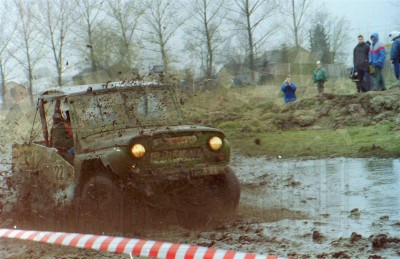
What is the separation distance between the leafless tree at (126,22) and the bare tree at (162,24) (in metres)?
0.18

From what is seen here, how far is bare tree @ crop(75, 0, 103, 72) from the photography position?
8133 mm

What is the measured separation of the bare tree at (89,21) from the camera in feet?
26.7

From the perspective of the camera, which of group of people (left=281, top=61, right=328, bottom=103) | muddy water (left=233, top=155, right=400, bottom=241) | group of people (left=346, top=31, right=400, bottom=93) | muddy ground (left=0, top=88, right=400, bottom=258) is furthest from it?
group of people (left=281, top=61, right=328, bottom=103)

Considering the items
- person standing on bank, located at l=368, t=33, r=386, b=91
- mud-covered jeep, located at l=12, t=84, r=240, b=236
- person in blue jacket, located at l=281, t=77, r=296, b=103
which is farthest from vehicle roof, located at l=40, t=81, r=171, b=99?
person standing on bank, located at l=368, t=33, r=386, b=91

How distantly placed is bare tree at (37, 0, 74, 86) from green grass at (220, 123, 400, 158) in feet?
10.0

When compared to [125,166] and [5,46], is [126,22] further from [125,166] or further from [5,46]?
[125,166]

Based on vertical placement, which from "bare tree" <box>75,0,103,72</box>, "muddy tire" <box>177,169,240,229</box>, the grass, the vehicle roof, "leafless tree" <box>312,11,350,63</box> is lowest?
"muddy tire" <box>177,169,240,229</box>

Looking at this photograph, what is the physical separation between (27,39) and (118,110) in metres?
3.18

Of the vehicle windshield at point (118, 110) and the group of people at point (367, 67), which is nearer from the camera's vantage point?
the vehicle windshield at point (118, 110)

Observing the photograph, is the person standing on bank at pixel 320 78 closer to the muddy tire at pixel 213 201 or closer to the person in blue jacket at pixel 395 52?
the person in blue jacket at pixel 395 52

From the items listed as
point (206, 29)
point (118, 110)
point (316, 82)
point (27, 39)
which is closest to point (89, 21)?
point (27, 39)

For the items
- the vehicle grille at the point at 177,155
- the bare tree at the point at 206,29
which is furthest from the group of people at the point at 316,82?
the vehicle grille at the point at 177,155

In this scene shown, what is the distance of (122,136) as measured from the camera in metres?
5.54

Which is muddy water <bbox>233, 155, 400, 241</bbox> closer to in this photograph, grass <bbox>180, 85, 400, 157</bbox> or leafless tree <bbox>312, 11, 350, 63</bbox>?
grass <bbox>180, 85, 400, 157</bbox>
